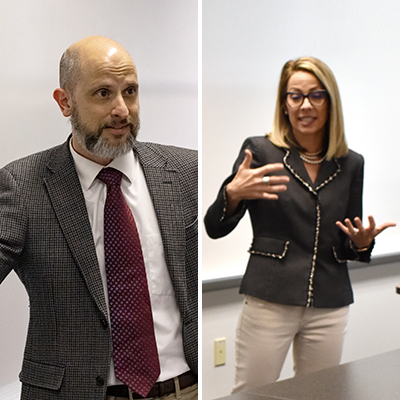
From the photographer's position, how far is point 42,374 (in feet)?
4.35

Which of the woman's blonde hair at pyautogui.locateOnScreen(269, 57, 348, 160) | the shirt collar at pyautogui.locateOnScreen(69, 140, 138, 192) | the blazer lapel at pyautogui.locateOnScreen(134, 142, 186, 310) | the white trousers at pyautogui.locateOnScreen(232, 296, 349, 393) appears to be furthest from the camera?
the white trousers at pyautogui.locateOnScreen(232, 296, 349, 393)

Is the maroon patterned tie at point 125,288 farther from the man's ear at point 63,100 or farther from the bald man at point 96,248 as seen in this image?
the man's ear at point 63,100

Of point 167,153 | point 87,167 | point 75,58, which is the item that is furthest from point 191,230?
point 75,58

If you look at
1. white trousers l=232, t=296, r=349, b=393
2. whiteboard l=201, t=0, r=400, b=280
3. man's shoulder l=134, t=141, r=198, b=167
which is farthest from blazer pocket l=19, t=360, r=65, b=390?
white trousers l=232, t=296, r=349, b=393

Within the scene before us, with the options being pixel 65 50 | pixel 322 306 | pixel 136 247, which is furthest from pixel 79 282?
pixel 322 306

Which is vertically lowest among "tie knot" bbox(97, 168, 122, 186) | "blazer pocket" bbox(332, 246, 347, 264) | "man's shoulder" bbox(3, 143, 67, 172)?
"blazer pocket" bbox(332, 246, 347, 264)

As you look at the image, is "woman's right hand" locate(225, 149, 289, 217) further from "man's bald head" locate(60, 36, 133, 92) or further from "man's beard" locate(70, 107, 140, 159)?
"man's bald head" locate(60, 36, 133, 92)

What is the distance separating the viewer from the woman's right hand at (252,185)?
1.93 metres

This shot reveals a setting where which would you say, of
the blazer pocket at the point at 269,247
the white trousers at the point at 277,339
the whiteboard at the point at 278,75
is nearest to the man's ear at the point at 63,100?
the whiteboard at the point at 278,75

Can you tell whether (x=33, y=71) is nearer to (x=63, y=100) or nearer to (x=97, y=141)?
(x=63, y=100)

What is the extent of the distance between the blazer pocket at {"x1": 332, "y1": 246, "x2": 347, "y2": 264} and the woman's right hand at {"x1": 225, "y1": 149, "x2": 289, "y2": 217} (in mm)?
297

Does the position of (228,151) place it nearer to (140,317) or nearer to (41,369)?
(140,317)

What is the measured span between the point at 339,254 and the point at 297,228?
0.65 feet

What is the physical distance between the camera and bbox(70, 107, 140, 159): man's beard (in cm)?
137
